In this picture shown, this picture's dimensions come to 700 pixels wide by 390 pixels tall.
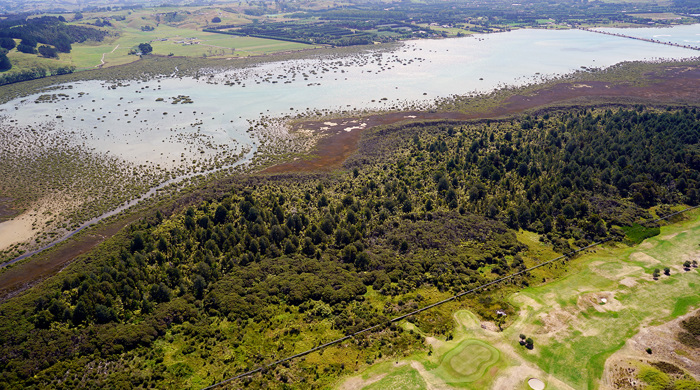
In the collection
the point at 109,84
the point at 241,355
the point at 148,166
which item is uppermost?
the point at 109,84

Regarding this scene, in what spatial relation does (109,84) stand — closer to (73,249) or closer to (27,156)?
(27,156)

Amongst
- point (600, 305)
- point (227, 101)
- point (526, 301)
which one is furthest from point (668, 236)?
point (227, 101)

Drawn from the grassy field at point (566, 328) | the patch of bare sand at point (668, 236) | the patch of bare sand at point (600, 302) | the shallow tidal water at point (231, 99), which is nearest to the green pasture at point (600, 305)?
the patch of bare sand at point (600, 302)

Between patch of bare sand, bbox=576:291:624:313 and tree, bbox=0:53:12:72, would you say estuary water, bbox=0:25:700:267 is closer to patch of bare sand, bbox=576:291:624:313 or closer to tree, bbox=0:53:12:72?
tree, bbox=0:53:12:72

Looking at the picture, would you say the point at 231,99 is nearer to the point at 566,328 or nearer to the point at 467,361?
the point at 467,361

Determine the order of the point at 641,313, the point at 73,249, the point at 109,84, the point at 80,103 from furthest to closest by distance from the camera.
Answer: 1. the point at 109,84
2. the point at 80,103
3. the point at 73,249
4. the point at 641,313

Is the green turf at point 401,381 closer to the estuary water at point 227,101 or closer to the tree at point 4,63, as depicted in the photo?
the estuary water at point 227,101

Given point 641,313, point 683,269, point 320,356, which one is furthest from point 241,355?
point 683,269
